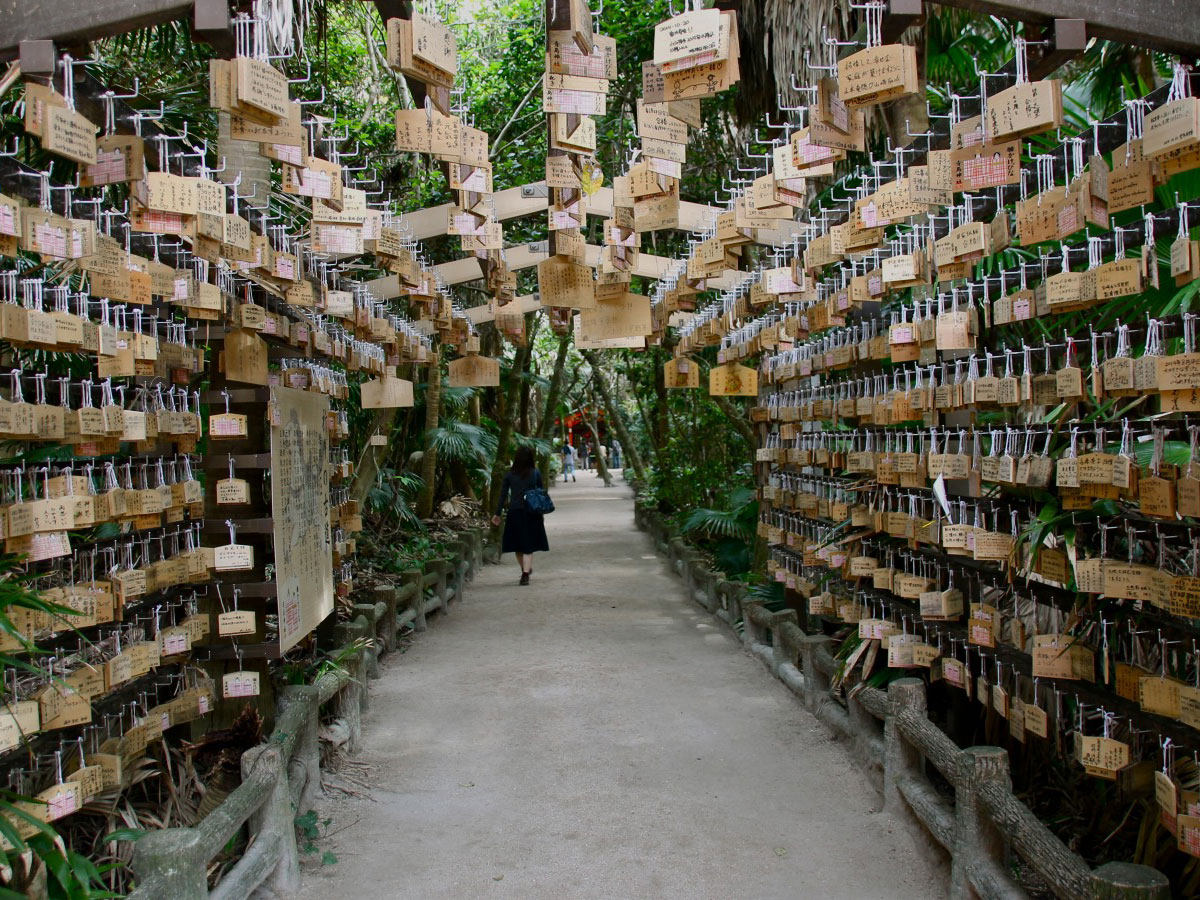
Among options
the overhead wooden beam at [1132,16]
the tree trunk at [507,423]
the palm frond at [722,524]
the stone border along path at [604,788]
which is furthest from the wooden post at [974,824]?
the tree trunk at [507,423]

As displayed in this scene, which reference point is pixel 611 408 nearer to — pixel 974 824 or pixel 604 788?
pixel 604 788

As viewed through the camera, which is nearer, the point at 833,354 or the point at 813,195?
the point at 833,354

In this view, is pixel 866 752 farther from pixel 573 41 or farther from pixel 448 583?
pixel 448 583

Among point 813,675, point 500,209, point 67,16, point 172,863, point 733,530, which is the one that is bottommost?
point 813,675

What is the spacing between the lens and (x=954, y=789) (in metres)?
3.56

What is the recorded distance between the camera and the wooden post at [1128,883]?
2.28m

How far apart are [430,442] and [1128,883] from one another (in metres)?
9.10

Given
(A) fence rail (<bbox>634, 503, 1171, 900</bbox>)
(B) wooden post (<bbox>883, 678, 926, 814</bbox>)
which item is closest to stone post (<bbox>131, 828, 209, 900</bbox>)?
(A) fence rail (<bbox>634, 503, 1171, 900</bbox>)

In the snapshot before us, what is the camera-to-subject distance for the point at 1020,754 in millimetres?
4004

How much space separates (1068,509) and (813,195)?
3700 mm

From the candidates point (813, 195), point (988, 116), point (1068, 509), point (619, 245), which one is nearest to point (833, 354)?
point (619, 245)

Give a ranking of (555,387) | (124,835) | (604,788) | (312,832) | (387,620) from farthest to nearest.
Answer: (555,387) < (387,620) < (604,788) < (312,832) < (124,835)

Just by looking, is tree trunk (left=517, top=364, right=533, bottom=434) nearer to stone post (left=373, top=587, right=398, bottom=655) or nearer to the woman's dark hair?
the woman's dark hair

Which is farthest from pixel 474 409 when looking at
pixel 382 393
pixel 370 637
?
pixel 370 637
